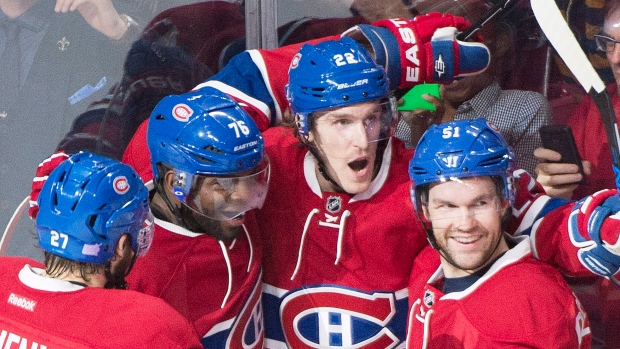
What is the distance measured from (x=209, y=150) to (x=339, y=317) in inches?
23.6

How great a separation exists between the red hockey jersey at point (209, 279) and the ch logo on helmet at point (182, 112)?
26 cm

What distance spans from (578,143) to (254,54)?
3.18ft

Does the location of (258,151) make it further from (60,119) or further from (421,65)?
(60,119)

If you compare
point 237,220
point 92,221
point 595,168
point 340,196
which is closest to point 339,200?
point 340,196

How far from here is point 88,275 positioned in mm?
2070

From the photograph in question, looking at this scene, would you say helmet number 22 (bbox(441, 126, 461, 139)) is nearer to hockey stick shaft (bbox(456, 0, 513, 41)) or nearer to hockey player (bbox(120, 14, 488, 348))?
hockey player (bbox(120, 14, 488, 348))

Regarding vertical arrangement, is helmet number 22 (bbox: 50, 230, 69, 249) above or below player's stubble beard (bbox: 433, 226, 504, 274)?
above

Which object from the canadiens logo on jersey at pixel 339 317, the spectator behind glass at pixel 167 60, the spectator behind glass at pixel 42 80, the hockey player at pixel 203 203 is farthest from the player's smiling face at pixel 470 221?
the spectator behind glass at pixel 42 80

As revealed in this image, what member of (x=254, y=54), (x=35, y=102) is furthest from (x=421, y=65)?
(x=35, y=102)

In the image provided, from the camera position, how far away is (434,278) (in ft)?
7.64

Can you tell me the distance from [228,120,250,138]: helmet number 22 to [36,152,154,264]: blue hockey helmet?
291 millimetres

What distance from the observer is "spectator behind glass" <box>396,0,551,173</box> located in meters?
2.91

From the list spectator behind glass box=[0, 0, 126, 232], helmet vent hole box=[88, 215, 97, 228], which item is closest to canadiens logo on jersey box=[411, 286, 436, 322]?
helmet vent hole box=[88, 215, 97, 228]

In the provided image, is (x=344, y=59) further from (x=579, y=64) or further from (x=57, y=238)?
(x=57, y=238)
